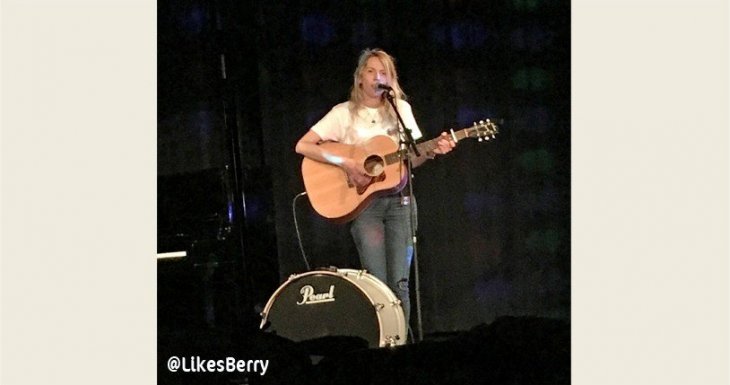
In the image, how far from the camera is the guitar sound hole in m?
4.52

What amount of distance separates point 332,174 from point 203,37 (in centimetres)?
99

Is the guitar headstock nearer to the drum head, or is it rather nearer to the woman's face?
the woman's face

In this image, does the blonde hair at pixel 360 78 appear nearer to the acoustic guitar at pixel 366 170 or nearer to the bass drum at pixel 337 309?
the acoustic guitar at pixel 366 170

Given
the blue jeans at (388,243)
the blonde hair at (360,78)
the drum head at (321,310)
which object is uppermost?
the blonde hair at (360,78)

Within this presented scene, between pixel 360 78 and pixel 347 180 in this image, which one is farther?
pixel 360 78

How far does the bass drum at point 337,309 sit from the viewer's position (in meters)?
4.48

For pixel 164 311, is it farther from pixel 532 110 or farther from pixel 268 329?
pixel 532 110

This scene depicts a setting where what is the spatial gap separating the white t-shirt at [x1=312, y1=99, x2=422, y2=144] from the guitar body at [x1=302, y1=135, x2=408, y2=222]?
1.5 inches

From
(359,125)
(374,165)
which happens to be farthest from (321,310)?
(359,125)

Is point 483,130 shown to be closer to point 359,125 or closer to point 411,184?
point 411,184

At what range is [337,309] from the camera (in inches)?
179

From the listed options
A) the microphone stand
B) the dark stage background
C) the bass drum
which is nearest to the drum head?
the bass drum

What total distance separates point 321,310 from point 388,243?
0.46m

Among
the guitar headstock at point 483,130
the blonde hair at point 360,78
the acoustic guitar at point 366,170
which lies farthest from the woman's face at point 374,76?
the guitar headstock at point 483,130
